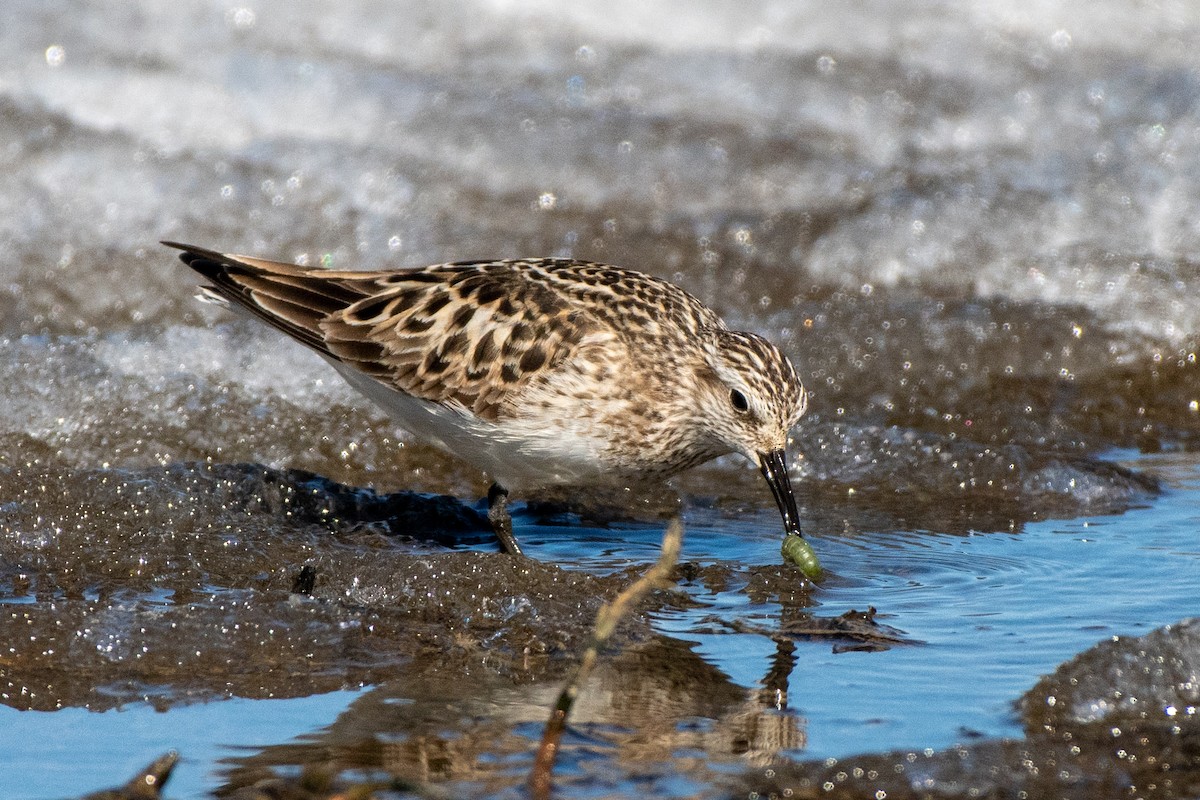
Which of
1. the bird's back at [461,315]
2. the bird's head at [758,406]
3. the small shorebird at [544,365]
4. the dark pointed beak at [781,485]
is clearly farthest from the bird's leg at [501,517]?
the dark pointed beak at [781,485]

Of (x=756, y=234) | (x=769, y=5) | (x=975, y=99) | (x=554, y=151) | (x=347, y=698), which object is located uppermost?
(x=769, y=5)

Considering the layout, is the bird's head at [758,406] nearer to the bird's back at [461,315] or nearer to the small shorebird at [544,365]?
the small shorebird at [544,365]

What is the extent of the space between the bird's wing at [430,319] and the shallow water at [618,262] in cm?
74

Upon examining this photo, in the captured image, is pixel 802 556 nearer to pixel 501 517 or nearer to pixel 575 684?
pixel 501 517

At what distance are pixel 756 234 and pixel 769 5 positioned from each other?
13.5 feet

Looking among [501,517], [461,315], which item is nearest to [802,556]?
[501,517]

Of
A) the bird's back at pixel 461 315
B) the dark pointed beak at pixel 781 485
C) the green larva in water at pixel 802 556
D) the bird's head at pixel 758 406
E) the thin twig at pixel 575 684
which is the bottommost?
the thin twig at pixel 575 684

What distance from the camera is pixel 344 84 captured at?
12.0 meters

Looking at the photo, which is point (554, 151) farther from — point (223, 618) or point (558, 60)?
point (223, 618)

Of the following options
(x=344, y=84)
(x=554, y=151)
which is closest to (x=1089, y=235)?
(x=554, y=151)

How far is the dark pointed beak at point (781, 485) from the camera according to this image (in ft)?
20.7

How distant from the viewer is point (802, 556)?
591 centimetres

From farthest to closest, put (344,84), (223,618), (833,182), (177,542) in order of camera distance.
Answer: (344,84)
(833,182)
(177,542)
(223,618)

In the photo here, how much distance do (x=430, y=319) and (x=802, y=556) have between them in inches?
82.9
